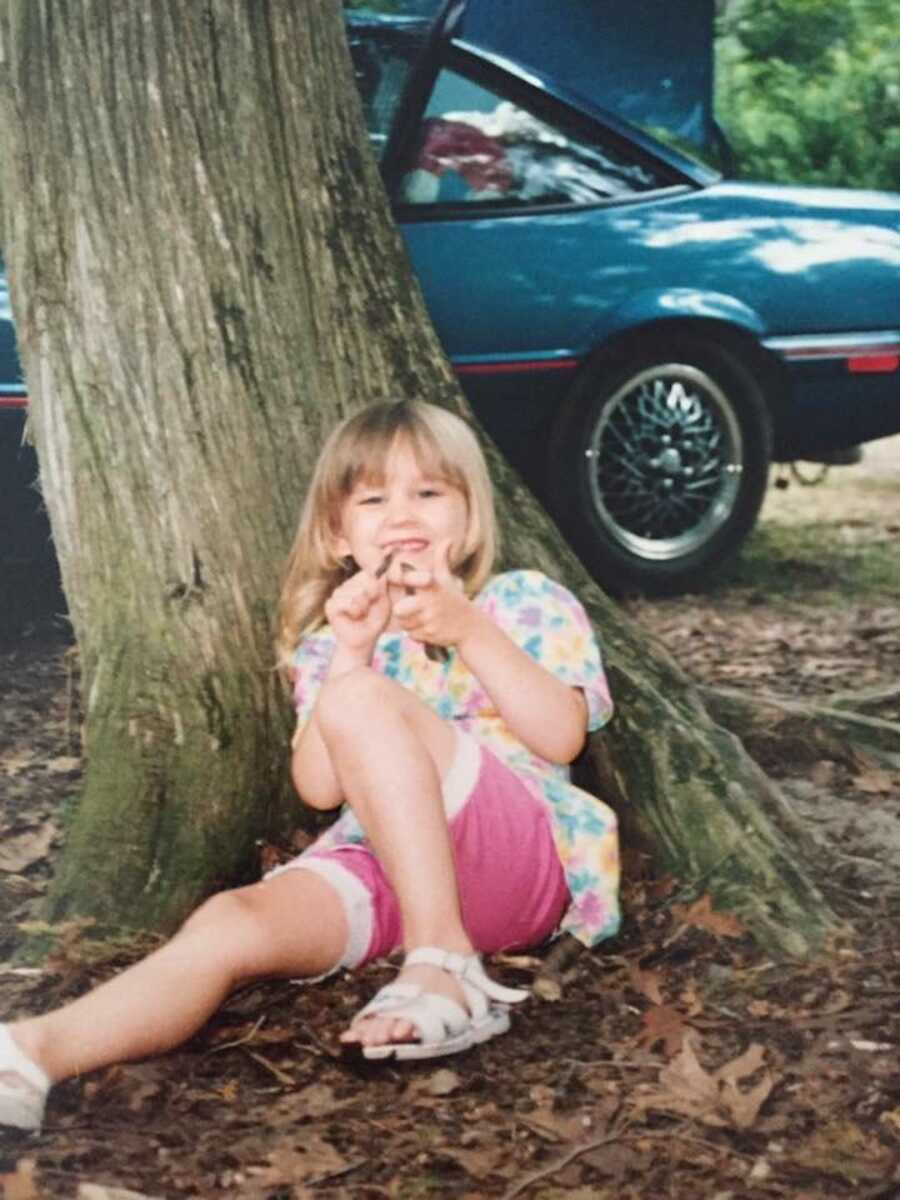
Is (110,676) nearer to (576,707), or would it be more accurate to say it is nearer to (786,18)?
(576,707)

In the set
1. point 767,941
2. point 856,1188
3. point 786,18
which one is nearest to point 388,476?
point 767,941

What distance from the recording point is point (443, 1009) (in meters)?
2.80

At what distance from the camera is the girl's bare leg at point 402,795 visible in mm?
2895

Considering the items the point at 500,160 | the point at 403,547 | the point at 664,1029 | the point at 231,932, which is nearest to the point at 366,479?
the point at 403,547

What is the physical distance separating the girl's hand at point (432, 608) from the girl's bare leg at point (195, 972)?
419 mm

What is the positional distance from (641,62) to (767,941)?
1.96m

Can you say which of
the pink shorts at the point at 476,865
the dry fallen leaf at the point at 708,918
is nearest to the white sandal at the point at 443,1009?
the pink shorts at the point at 476,865

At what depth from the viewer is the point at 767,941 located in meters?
3.23

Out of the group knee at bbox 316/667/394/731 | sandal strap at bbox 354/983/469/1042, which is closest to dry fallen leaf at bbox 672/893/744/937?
sandal strap at bbox 354/983/469/1042

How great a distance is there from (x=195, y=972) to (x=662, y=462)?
96.2 inches

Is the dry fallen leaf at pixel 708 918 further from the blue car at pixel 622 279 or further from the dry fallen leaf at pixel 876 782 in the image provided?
the blue car at pixel 622 279

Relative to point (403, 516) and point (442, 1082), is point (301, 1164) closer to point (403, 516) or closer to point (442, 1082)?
point (442, 1082)

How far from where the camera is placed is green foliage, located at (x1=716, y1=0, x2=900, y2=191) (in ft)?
13.0

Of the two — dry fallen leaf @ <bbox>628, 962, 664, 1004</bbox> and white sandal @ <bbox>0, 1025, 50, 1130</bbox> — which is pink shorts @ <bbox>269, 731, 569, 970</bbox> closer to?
dry fallen leaf @ <bbox>628, 962, 664, 1004</bbox>
